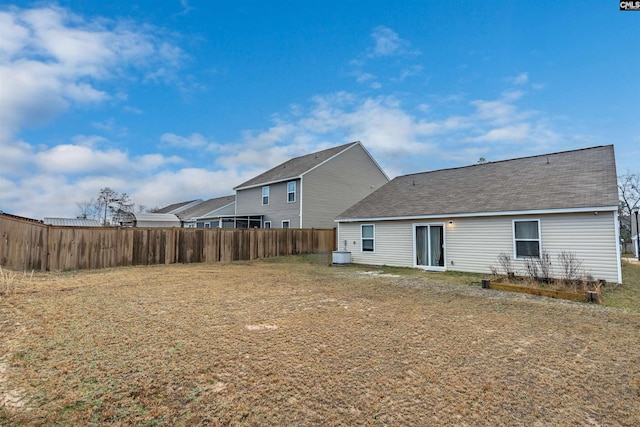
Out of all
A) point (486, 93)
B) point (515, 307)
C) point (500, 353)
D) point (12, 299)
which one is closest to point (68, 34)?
point (12, 299)

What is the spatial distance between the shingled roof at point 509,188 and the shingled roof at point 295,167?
22.4 ft

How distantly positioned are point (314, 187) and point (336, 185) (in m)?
2.04

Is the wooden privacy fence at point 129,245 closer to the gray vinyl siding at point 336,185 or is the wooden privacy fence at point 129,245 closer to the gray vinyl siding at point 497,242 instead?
the gray vinyl siding at point 336,185

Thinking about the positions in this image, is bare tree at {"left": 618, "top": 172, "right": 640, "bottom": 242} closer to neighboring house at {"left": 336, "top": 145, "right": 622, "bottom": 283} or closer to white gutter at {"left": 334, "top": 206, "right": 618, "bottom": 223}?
neighboring house at {"left": 336, "top": 145, "right": 622, "bottom": 283}

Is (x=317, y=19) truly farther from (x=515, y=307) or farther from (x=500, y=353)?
(x=500, y=353)

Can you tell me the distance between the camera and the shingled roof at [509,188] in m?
10.3

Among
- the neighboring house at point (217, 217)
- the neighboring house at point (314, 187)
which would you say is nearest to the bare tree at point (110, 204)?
the neighboring house at point (217, 217)

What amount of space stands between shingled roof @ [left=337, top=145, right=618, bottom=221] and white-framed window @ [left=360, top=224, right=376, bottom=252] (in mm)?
634

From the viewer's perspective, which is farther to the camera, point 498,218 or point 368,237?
point 368,237

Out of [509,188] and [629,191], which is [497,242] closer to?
[509,188]

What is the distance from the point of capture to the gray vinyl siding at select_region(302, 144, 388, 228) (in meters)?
21.9

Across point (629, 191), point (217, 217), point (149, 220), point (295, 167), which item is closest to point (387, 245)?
point (295, 167)

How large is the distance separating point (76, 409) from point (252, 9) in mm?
15255

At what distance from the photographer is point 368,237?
1577 centimetres
